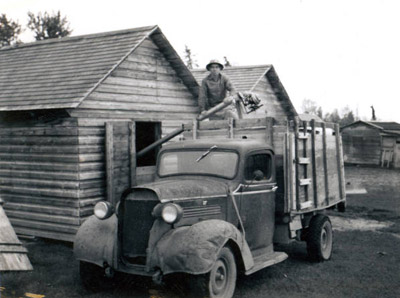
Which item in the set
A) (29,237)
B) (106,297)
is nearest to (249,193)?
(106,297)

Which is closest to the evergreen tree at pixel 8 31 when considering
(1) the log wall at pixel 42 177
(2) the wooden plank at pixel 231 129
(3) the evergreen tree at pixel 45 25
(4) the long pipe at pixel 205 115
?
(3) the evergreen tree at pixel 45 25

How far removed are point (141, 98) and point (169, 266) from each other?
6.21 m

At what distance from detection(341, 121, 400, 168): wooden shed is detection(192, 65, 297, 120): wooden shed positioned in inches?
383

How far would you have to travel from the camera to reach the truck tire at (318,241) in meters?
8.06

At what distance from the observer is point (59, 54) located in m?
11.8

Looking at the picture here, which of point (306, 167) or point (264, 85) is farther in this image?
point (264, 85)

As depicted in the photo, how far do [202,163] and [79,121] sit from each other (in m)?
3.61

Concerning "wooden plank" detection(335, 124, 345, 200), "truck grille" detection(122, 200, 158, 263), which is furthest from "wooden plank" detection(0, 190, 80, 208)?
"wooden plank" detection(335, 124, 345, 200)

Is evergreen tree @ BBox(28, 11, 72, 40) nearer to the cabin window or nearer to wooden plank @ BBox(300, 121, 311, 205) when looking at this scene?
the cabin window

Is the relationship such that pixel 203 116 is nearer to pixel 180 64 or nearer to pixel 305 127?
pixel 305 127

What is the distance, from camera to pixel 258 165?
23.1ft

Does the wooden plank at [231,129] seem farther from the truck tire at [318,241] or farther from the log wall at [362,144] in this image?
the log wall at [362,144]

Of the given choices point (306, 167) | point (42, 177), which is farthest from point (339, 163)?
point (42, 177)

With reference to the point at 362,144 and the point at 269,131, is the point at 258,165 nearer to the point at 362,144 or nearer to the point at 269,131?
the point at 269,131
